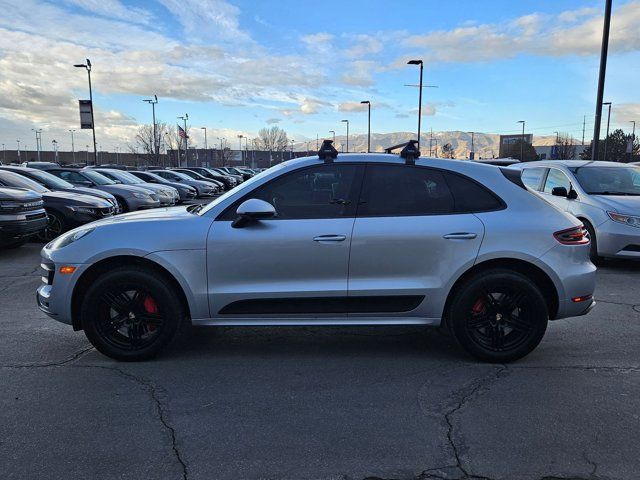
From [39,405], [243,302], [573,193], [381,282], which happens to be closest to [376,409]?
[381,282]

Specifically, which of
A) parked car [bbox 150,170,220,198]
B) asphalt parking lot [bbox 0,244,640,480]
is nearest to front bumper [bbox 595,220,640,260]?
asphalt parking lot [bbox 0,244,640,480]

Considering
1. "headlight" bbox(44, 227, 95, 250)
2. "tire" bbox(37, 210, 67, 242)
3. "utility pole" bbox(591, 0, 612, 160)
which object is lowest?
"tire" bbox(37, 210, 67, 242)

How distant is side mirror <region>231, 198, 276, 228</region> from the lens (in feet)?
12.6

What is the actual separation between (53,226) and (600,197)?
34.5 feet

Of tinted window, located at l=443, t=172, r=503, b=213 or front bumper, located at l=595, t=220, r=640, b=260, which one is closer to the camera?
tinted window, located at l=443, t=172, r=503, b=213

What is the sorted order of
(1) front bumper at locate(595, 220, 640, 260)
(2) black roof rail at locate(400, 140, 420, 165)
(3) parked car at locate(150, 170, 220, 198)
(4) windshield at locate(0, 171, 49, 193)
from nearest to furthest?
(2) black roof rail at locate(400, 140, 420, 165) → (1) front bumper at locate(595, 220, 640, 260) → (4) windshield at locate(0, 171, 49, 193) → (3) parked car at locate(150, 170, 220, 198)

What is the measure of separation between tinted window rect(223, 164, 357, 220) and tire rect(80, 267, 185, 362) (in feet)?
2.71

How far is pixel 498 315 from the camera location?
4031 millimetres

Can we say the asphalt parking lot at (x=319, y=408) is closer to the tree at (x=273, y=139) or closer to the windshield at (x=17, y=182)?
the windshield at (x=17, y=182)

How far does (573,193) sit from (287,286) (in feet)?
21.1

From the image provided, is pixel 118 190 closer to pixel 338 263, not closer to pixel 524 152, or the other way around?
pixel 338 263

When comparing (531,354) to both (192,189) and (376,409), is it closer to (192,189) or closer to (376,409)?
(376,409)

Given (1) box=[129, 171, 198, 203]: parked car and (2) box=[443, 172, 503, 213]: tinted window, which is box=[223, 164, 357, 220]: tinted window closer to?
(2) box=[443, 172, 503, 213]: tinted window

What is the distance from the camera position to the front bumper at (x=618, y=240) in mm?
7422
